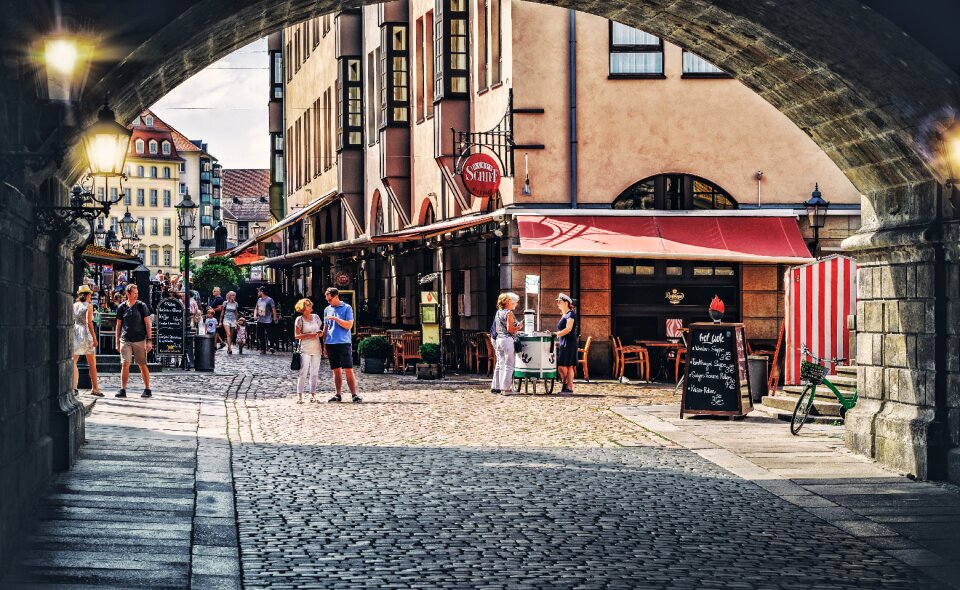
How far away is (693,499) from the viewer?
11.2 metres

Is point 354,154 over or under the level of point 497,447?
over

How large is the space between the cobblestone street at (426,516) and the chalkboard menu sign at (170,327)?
11.6 meters

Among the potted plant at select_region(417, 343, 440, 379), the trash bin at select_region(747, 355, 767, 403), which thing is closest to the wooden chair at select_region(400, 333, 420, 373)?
the potted plant at select_region(417, 343, 440, 379)

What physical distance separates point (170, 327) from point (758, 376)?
13.3m

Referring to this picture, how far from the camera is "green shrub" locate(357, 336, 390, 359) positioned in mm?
28625

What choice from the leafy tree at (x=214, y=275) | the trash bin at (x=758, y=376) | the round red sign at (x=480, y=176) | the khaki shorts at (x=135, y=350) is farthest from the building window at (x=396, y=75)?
the leafy tree at (x=214, y=275)

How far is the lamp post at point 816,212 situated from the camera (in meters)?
27.2

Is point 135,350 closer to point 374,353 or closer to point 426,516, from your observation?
point 374,353

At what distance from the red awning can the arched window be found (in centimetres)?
45

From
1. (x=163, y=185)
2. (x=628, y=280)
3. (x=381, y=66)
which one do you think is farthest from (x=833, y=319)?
(x=163, y=185)

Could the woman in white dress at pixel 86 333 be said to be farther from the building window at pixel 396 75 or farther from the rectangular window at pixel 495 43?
the building window at pixel 396 75

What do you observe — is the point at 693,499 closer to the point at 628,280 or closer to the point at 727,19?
the point at 727,19

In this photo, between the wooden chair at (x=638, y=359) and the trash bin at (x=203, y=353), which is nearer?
the wooden chair at (x=638, y=359)

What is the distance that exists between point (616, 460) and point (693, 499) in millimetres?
2609
